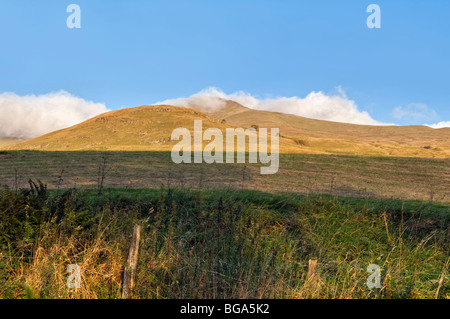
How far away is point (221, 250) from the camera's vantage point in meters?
6.68

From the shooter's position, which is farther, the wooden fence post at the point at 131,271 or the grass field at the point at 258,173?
the grass field at the point at 258,173

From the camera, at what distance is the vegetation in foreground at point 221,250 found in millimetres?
5152

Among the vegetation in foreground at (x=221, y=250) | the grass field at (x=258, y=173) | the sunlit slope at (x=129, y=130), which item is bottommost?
the vegetation in foreground at (x=221, y=250)

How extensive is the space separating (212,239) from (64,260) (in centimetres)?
271

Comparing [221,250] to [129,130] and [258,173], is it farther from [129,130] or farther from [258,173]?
[129,130]

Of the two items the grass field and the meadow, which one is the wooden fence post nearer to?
the meadow

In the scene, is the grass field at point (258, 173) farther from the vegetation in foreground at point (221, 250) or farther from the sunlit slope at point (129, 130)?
the sunlit slope at point (129, 130)

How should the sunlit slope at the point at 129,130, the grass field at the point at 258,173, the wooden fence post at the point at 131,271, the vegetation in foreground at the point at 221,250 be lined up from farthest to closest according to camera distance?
→ the sunlit slope at the point at 129,130 < the grass field at the point at 258,173 < the vegetation in foreground at the point at 221,250 < the wooden fence post at the point at 131,271

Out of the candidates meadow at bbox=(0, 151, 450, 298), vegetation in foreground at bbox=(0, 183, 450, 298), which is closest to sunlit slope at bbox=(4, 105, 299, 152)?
meadow at bbox=(0, 151, 450, 298)

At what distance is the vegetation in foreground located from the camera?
515 cm

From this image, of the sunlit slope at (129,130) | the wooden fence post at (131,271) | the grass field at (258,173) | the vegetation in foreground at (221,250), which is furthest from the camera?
the sunlit slope at (129,130)

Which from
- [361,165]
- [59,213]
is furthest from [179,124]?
[59,213]

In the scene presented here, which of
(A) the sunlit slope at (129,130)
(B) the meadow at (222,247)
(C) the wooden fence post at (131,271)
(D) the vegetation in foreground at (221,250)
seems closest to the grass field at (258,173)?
(B) the meadow at (222,247)
